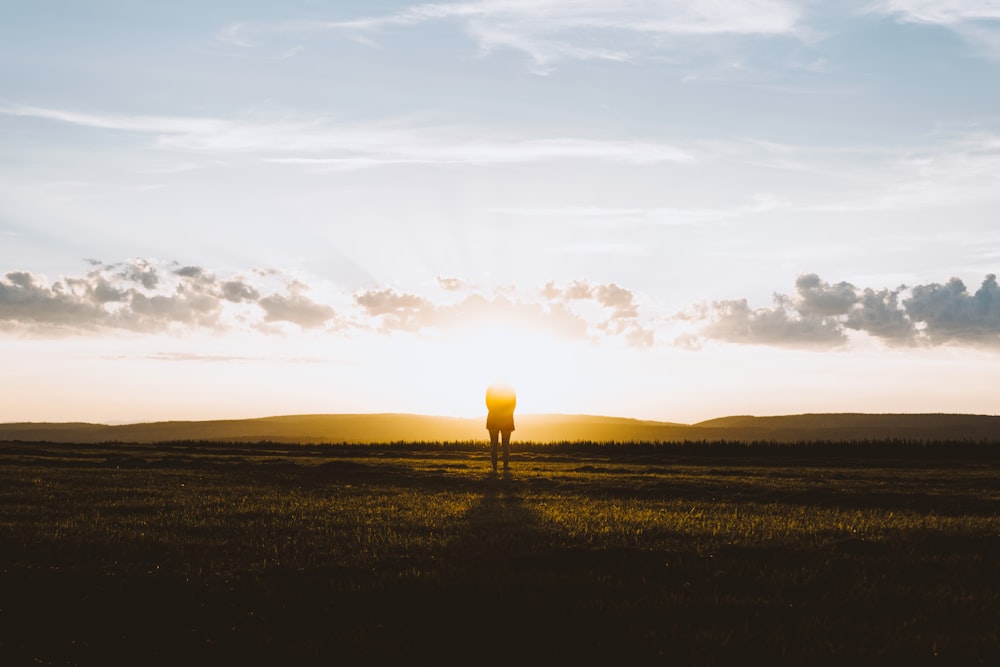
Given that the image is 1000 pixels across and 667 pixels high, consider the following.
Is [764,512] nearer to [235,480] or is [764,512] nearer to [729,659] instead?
[729,659]

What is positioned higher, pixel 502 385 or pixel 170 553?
pixel 502 385

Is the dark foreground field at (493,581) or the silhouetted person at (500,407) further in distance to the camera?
the silhouetted person at (500,407)

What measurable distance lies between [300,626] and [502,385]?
28.6m

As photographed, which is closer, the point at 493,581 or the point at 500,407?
the point at 493,581

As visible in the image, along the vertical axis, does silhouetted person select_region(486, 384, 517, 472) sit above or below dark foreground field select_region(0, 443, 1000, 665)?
above

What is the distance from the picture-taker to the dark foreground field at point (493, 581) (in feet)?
32.9

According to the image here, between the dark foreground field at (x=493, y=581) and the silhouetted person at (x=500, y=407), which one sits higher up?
the silhouetted person at (x=500, y=407)

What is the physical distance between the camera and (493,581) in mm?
12906

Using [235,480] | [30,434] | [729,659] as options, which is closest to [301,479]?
[235,480]

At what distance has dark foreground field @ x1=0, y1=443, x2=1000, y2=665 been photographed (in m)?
10.0

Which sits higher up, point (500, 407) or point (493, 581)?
point (500, 407)

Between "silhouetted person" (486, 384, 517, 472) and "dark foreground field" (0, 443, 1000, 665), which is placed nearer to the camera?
"dark foreground field" (0, 443, 1000, 665)

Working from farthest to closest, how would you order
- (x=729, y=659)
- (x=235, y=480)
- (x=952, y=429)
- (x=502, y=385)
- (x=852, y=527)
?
(x=952, y=429), (x=502, y=385), (x=235, y=480), (x=852, y=527), (x=729, y=659)

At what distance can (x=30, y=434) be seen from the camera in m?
198
